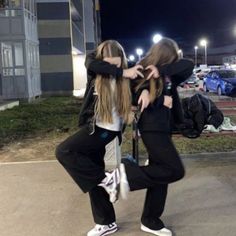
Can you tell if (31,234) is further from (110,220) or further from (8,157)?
(8,157)

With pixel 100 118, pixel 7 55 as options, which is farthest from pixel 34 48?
pixel 100 118

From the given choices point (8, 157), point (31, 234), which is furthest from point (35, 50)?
point (31, 234)

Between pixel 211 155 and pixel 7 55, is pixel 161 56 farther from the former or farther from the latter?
pixel 7 55

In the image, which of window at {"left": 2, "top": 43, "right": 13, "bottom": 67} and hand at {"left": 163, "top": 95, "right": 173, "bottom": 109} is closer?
hand at {"left": 163, "top": 95, "right": 173, "bottom": 109}

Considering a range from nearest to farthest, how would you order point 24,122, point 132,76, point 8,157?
point 132,76 < point 8,157 < point 24,122

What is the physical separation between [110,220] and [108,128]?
899 mm

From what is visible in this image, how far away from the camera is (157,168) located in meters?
4.25

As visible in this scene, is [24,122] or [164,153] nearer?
[164,153]

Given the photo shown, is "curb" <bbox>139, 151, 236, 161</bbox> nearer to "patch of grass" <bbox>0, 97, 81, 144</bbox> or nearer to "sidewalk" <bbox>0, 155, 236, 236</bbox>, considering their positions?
"sidewalk" <bbox>0, 155, 236, 236</bbox>

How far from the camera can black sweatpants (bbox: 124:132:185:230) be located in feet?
13.8

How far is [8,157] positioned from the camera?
8.70 metres

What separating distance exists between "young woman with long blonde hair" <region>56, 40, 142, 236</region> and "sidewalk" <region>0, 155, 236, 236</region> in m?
0.63

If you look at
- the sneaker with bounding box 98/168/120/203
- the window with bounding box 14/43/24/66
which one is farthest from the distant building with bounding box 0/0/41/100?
the sneaker with bounding box 98/168/120/203

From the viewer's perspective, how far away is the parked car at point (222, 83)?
2712 centimetres
